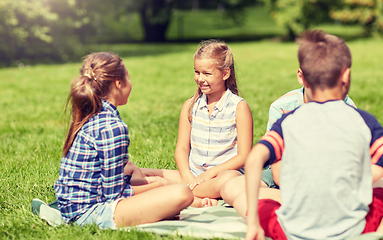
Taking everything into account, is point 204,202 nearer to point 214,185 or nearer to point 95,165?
point 214,185

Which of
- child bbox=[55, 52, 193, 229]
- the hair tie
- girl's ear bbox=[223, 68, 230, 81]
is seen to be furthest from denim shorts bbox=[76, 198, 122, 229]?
girl's ear bbox=[223, 68, 230, 81]

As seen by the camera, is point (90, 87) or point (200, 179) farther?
point (200, 179)

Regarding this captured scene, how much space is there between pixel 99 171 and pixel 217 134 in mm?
1160

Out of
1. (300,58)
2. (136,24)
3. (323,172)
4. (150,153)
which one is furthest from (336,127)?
(136,24)

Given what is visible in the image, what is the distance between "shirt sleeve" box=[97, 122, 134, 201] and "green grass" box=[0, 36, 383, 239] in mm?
302

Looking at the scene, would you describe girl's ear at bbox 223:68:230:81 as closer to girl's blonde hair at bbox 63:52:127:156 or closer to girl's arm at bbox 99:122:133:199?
girl's blonde hair at bbox 63:52:127:156

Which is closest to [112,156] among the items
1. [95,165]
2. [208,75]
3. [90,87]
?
[95,165]

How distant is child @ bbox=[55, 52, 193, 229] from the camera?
2.60m

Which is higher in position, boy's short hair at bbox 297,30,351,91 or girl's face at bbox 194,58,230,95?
boy's short hair at bbox 297,30,351,91

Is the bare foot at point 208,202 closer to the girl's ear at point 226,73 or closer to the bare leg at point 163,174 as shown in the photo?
the bare leg at point 163,174

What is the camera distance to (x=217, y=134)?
3.40 metres

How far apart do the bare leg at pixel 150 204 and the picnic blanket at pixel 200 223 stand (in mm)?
62

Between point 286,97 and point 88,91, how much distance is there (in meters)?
1.65

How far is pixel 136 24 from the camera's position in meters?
37.2
